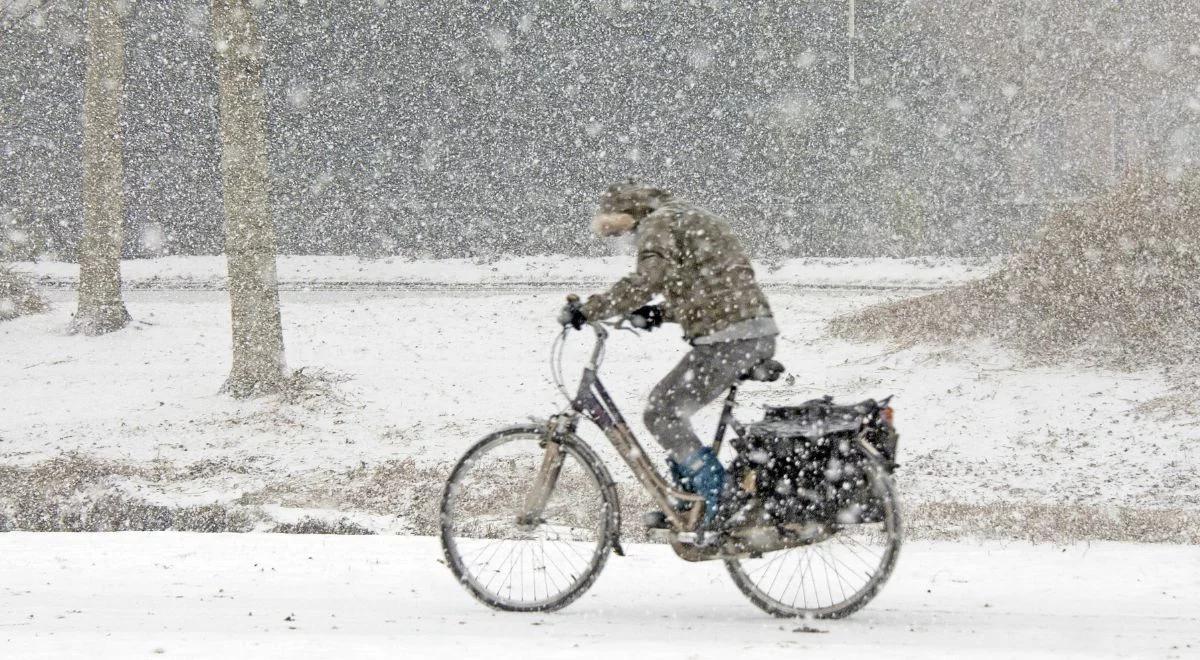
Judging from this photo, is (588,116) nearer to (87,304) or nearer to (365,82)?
(365,82)

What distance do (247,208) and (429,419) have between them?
322 centimetres

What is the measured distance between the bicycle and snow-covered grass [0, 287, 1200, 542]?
2.22 m

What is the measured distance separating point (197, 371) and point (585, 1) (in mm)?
13088

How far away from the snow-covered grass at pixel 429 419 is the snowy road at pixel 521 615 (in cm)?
129

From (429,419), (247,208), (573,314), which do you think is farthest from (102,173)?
(573,314)

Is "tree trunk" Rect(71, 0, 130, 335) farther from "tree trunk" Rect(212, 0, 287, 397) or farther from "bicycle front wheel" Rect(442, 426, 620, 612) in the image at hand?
"bicycle front wheel" Rect(442, 426, 620, 612)

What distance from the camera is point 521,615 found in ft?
16.5

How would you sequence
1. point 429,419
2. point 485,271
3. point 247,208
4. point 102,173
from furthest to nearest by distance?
point 485,271, point 102,173, point 247,208, point 429,419

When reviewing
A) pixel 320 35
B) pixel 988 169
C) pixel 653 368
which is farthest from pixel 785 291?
pixel 320 35

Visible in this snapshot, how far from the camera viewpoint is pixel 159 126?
25.3 metres

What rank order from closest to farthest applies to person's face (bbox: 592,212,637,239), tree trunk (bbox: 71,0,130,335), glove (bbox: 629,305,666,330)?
glove (bbox: 629,305,666,330), person's face (bbox: 592,212,637,239), tree trunk (bbox: 71,0,130,335)

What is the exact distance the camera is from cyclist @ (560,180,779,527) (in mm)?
4758

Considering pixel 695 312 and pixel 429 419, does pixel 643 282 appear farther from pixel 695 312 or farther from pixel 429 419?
pixel 429 419

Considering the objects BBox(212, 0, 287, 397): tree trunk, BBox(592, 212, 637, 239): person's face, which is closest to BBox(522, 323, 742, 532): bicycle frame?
BBox(592, 212, 637, 239): person's face
